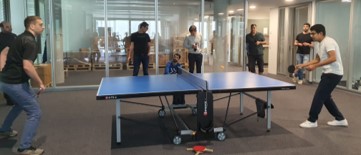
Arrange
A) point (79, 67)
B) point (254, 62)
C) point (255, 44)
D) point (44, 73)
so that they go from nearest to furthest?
point (44, 73), point (255, 44), point (254, 62), point (79, 67)

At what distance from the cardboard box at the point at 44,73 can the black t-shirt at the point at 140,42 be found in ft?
7.24

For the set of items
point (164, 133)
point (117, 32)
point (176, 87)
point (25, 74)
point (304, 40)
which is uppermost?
point (117, 32)

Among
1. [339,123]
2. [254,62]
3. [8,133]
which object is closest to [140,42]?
[254,62]

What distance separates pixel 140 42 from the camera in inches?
297

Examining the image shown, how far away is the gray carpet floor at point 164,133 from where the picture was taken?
393cm

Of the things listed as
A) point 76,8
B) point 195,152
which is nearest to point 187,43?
point 76,8

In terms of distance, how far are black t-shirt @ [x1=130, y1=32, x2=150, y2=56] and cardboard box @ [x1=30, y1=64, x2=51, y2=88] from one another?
7.24ft

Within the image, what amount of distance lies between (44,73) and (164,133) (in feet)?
15.1

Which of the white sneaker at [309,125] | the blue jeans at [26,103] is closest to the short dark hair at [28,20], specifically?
the blue jeans at [26,103]

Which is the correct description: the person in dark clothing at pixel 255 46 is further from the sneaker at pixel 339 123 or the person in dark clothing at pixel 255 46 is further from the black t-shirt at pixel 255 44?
the sneaker at pixel 339 123

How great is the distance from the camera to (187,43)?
25.8 ft

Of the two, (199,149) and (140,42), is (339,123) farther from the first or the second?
(140,42)

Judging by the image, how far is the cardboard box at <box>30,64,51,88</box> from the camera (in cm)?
793

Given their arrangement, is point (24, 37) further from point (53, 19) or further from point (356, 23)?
point (356, 23)
